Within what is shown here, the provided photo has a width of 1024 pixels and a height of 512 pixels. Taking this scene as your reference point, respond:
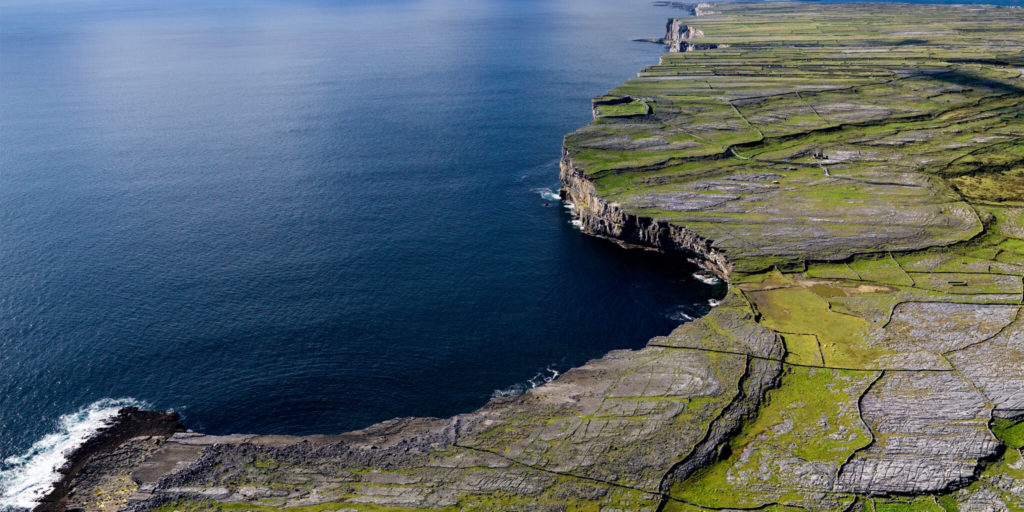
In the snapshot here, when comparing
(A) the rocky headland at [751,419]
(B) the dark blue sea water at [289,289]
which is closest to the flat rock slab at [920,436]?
(A) the rocky headland at [751,419]

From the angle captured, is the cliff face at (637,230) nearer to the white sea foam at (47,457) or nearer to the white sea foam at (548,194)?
the white sea foam at (548,194)

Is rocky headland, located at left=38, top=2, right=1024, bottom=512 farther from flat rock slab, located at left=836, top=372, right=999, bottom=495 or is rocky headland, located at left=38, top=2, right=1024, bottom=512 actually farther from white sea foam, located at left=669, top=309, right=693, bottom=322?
white sea foam, located at left=669, top=309, right=693, bottom=322

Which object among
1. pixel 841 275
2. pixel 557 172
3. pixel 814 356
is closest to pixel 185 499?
pixel 814 356

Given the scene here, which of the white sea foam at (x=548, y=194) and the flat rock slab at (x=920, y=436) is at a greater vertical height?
the white sea foam at (x=548, y=194)

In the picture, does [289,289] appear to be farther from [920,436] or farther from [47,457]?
[920,436]

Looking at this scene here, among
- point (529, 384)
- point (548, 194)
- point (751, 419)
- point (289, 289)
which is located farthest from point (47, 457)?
point (548, 194)
